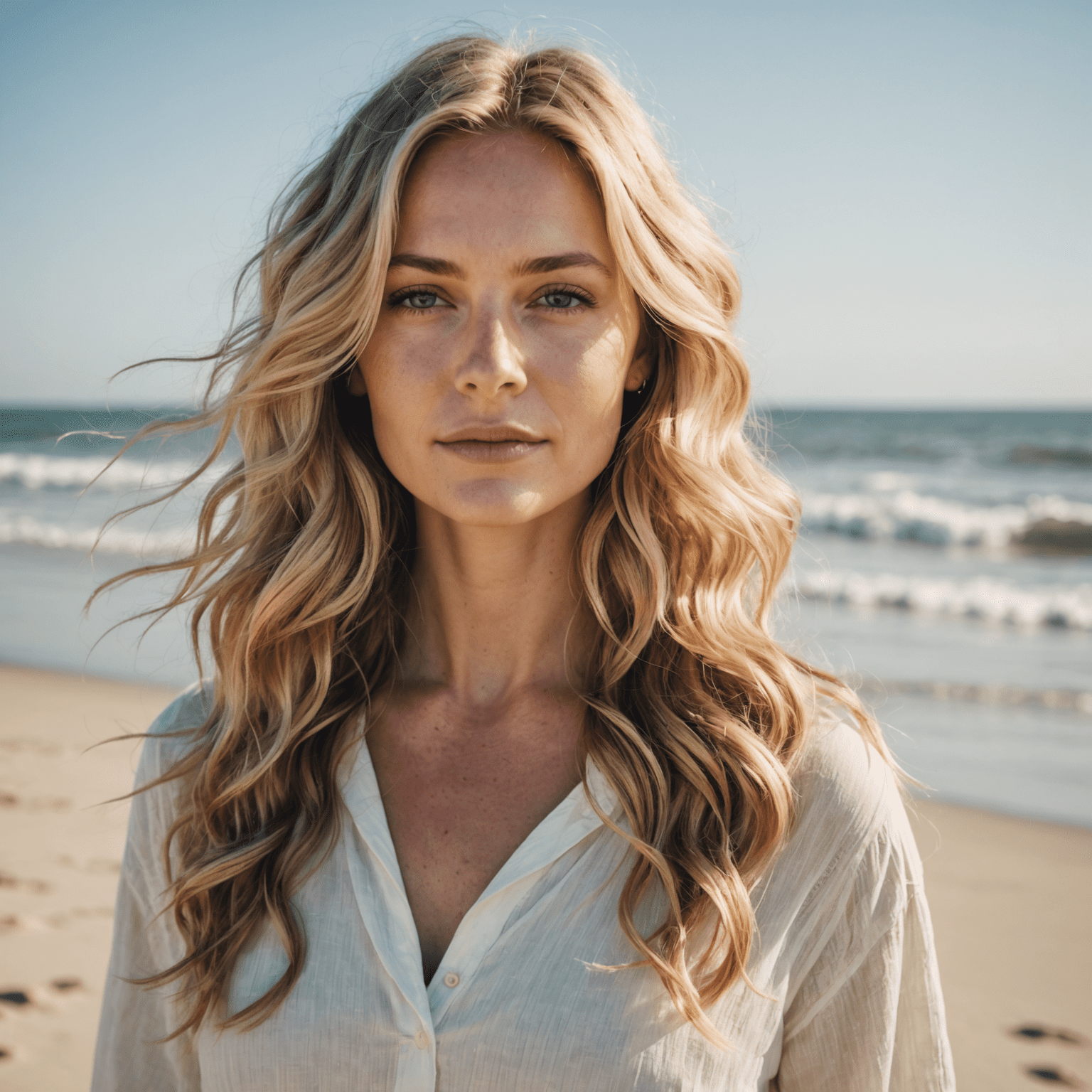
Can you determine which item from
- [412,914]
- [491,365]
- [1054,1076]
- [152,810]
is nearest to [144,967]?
[152,810]

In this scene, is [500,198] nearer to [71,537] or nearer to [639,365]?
[639,365]

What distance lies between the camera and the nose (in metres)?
1.74

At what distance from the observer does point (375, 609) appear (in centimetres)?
217

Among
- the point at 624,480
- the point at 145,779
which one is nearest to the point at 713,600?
the point at 624,480

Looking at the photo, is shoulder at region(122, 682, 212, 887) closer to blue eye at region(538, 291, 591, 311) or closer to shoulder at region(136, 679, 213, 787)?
shoulder at region(136, 679, 213, 787)

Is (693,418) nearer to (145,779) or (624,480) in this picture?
(624,480)

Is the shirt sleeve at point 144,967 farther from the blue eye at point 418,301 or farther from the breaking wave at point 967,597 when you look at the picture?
the breaking wave at point 967,597

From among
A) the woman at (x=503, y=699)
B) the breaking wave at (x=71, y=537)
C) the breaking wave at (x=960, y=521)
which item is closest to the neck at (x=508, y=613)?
the woman at (x=503, y=699)

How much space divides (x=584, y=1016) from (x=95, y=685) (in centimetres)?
692

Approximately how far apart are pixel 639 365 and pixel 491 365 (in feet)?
1.29

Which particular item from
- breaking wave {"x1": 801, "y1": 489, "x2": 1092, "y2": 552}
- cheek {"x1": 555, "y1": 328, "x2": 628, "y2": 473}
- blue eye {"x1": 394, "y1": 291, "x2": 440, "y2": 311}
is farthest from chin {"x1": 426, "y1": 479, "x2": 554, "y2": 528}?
breaking wave {"x1": 801, "y1": 489, "x2": 1092, "y2": 552}

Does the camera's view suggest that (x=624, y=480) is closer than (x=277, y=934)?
No

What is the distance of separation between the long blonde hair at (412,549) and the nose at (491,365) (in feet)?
0.71

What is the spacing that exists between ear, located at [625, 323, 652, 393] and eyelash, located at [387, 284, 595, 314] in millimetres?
192
